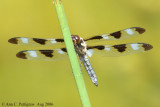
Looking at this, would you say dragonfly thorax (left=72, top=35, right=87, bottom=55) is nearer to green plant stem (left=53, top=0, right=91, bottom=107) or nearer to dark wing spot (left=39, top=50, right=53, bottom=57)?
dark wing spot (left=39, top=50, right=53, bottom=57)

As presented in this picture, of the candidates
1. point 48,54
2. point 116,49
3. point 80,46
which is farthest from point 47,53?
point 116,49

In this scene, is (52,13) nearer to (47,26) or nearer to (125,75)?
(47,26)

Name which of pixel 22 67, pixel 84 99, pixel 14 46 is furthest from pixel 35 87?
pixel 84 99

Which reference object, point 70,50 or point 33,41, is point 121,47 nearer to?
point 33,41

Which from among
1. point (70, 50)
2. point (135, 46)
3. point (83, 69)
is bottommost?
point (70, 50)

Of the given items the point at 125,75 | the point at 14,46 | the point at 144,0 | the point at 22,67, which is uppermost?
the point at 144,0

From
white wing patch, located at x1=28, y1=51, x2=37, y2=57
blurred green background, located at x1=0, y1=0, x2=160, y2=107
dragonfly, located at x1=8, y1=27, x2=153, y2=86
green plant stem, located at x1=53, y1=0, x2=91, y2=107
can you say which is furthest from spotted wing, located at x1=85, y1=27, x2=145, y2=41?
green plant stem, located at x1=53, y1=0, x2=91, y2=107
